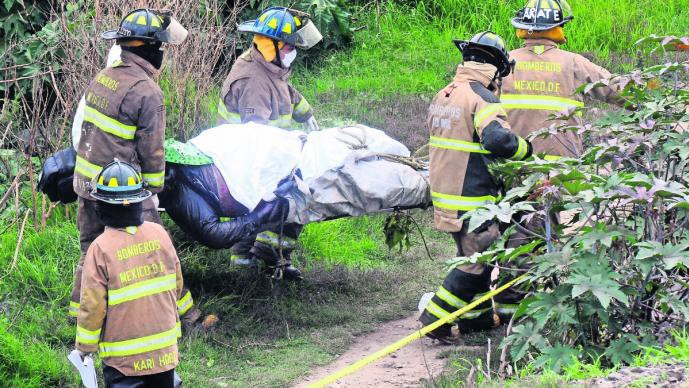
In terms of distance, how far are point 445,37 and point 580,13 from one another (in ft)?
5.90

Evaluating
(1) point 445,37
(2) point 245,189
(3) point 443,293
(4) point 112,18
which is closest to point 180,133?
(4) point 112,18

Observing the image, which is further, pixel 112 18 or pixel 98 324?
pixel 112 18

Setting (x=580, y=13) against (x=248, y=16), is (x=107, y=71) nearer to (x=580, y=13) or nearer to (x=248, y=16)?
(x=248, y=16)

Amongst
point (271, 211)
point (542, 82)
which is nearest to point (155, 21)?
point (271, 211)

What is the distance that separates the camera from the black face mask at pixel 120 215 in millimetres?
4730

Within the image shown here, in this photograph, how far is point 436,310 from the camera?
640 centimetres

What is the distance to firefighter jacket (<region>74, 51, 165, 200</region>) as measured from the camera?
5.86 m

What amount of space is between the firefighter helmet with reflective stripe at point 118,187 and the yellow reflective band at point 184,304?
1.73 m

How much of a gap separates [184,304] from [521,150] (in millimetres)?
2380

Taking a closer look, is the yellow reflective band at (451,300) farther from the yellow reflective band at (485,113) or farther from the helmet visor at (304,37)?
the helmet visor at (304,37)

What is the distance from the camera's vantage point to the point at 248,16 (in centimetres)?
1166

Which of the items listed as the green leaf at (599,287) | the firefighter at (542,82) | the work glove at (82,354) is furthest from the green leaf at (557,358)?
the work glove at (82,354)

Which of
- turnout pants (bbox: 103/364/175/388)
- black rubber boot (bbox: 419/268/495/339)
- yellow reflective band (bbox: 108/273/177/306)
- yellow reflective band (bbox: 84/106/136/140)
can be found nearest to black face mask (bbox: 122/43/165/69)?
yellow reflective band (bbox: 84/106/136/140)

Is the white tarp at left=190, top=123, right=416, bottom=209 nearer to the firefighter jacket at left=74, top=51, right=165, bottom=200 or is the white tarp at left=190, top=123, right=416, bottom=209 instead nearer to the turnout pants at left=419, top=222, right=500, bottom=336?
the firefighter jacket at left=74, top=51, right=165, bottom=200
